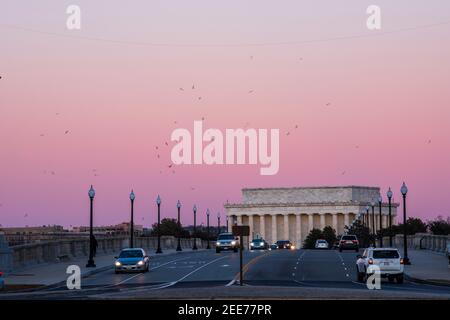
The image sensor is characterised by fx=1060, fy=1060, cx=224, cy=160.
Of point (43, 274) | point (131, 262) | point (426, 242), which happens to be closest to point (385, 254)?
point (131, 262)

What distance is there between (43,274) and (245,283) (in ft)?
49.2

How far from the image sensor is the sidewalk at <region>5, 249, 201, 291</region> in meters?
51.5

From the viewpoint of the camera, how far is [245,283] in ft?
166

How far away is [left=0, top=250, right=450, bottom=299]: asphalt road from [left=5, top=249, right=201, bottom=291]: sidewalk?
1.20 m

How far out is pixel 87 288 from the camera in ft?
161

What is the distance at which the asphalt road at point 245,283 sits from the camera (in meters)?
37.2

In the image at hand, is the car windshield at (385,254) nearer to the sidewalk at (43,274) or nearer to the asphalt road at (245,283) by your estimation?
the asphalt road at (245,283)

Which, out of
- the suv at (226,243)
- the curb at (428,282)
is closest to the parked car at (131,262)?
the curb at (428,282)

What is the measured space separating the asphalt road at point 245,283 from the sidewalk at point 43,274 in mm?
1203

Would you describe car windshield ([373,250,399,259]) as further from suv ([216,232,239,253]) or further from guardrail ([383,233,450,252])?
suv ([216,232,239,253])
